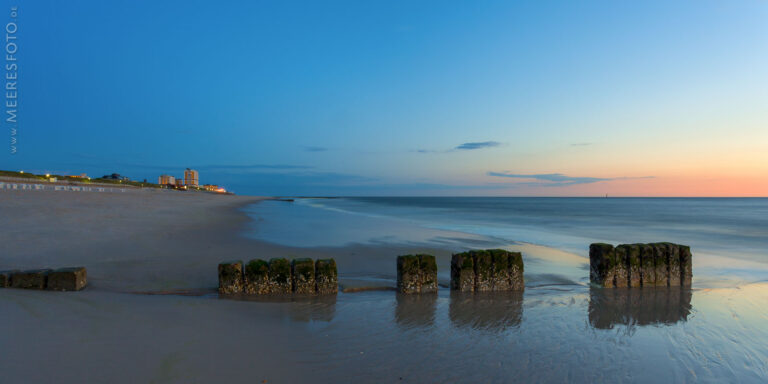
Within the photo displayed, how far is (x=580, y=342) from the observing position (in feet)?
14.2

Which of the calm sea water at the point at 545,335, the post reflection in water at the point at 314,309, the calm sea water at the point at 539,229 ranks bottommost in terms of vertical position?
the calm sea water at the point at 539,229

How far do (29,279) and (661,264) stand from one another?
974cm

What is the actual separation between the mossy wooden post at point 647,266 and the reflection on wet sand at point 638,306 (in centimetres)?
14

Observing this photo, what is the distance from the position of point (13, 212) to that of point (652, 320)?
64.9 feet

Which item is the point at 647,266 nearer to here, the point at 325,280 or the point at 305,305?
the point at 325,280

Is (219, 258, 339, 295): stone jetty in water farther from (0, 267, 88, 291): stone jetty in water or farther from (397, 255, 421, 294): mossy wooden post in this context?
(0, 267, 88, 291): stone jetty in water

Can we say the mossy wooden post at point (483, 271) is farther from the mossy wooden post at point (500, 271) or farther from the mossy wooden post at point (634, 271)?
the mossy wooden post at point (634, 271)

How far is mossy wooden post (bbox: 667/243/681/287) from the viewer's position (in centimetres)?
662

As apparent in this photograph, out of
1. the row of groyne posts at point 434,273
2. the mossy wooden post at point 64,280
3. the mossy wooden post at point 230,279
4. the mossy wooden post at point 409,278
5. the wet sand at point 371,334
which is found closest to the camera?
the wet sand at point 371,334

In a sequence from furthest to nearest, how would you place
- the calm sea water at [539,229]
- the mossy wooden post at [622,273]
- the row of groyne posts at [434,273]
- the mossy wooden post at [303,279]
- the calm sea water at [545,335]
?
the calm sea water at [539,229] → the mossy wooden post at [622,273] → the mossy wooden post at [303,279] → the row of groyne posts at [434,273] → the calm sea water at [545,335]

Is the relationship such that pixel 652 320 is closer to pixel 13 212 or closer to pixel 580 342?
pixel 580 342

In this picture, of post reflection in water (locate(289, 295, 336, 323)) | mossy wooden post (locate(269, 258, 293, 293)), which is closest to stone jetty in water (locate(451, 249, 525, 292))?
post reflection in water (locate(289, 295, 336, 323))

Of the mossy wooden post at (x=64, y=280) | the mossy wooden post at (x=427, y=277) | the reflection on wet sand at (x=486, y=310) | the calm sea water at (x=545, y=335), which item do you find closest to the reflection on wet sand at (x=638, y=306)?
the calm sea water at (x=545, y=335)

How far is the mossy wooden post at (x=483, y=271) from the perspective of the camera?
620 cm
